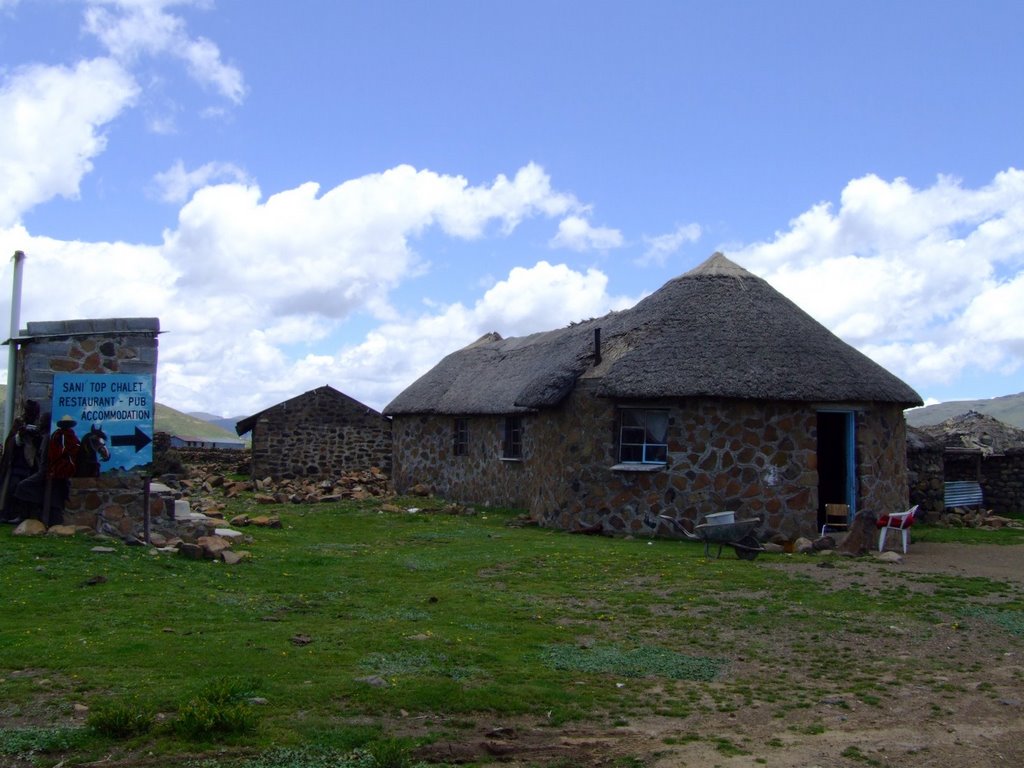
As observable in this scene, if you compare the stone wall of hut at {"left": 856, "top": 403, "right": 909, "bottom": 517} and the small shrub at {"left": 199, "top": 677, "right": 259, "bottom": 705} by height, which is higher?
the stone wall of hut at {"left": 856, "top": 403, "right": 909, "bottom": 517}

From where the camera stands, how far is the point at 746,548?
16.3m

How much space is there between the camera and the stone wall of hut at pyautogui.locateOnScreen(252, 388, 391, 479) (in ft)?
118

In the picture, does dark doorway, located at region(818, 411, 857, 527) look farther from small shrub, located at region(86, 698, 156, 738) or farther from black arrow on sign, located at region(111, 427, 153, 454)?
small shrub, located at region(86, 698, 156, 738)

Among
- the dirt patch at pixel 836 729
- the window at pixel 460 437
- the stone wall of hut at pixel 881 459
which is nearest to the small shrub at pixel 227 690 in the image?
the dirt patch at pixel 836 729

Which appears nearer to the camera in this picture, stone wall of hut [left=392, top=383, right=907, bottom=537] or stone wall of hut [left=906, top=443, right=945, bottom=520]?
stone wall of hut [left=392, top=383, right=907, bottom=537]

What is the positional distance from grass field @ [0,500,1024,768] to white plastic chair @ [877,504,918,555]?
1712mm

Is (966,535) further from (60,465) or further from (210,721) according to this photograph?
(210,721)

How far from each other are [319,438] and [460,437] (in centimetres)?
853

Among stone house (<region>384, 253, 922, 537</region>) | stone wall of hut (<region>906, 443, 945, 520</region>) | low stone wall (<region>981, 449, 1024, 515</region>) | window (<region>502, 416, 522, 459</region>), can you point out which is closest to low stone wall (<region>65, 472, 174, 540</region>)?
stone house (<region>384, 253, 922, 537</region>)

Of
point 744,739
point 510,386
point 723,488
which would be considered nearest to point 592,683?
point 744,739

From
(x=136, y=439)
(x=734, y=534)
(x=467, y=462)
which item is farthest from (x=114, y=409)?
(x=467, y=462)

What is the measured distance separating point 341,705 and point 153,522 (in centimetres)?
932

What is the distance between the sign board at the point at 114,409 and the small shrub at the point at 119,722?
841cm

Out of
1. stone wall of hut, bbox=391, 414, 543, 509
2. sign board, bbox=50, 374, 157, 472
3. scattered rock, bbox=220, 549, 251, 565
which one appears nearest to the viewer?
scattered rock, bbox=220, 549, 251, 565
